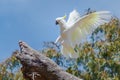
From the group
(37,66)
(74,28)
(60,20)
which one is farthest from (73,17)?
(37,66)

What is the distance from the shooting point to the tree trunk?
3.32 meters

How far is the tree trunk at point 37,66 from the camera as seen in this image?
3.32 m

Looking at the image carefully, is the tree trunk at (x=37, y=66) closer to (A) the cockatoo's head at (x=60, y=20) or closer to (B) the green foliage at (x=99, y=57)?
(A) the cockatoo's head at (x=60, y=20)

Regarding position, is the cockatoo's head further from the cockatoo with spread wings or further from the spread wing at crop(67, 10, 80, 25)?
the spread wing at crop(67, 10, 80, 25)

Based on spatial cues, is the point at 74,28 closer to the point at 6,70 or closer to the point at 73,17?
the point at 73,17

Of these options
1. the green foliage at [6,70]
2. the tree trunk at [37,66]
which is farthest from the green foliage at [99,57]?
the tree trunk at [37,66]

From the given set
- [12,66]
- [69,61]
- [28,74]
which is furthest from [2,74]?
[28,74]

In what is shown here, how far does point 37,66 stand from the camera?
10.9 feet

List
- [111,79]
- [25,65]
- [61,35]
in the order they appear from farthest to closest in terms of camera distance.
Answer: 1. [111,79]
2. [61,35]
3. [25,65]

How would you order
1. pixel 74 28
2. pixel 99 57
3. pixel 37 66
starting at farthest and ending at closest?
pixel 99 57, pixel 74 28, pixel 37 66

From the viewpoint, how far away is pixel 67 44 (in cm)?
546

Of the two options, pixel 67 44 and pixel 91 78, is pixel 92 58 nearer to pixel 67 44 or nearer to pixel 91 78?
pixel 91 78

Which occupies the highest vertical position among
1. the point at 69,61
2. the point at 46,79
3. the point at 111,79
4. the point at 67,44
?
the point at 69,61

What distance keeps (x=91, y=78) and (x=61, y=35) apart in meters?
4.18
